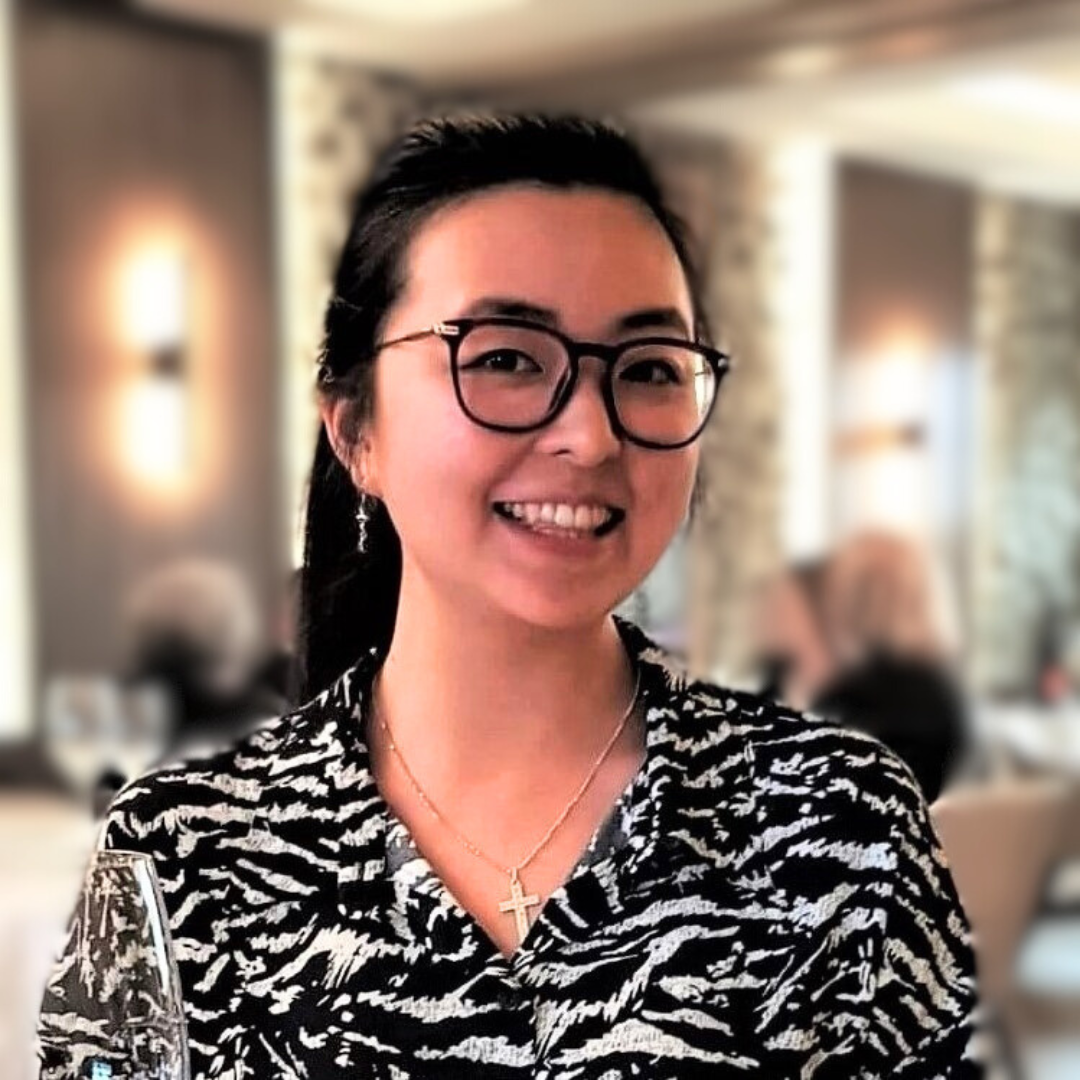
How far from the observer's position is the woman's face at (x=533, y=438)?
0.90 metres

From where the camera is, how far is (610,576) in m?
0.92

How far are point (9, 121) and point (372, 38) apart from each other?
96 centimetres

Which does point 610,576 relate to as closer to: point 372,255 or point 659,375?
point 659,375

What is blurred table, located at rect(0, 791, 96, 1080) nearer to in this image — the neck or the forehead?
the neck

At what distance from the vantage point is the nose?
895 mm

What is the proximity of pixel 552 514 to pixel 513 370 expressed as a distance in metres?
0.08

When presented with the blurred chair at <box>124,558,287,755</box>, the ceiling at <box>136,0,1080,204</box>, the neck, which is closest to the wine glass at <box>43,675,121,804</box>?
the blurred chair at <box>124,558,287,755</box>

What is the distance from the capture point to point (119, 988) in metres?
0.77

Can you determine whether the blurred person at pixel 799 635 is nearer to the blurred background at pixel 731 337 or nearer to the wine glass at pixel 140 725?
the blurred background at pixel 731 337

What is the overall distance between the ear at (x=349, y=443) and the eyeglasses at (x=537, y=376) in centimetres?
12

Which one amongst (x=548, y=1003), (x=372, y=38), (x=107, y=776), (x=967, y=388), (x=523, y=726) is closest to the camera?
(x=548, y=1003)

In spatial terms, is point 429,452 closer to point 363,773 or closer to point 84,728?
point 363,773

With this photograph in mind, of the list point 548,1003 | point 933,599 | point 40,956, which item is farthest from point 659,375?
point 933,599

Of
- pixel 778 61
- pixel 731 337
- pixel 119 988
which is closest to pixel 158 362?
pixel 731 337
